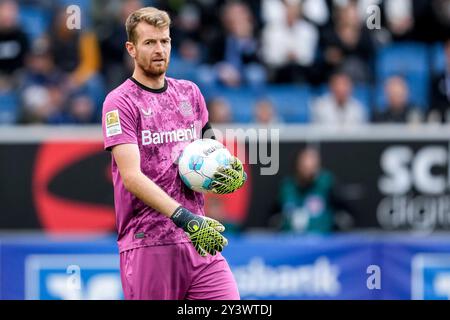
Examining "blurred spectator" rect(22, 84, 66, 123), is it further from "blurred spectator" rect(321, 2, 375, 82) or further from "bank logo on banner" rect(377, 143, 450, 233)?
"bank logo on banner" rect(377, 143, 450, 233)

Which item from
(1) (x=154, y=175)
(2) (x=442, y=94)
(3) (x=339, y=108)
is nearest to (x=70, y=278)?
(1) (x=154, y=175)

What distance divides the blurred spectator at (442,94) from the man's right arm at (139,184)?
7.92m

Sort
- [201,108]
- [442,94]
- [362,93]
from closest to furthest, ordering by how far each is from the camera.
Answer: [201,108] < [442,94] < [362,93]

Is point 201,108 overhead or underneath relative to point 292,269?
overhead

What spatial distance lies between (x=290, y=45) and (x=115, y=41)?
237cm

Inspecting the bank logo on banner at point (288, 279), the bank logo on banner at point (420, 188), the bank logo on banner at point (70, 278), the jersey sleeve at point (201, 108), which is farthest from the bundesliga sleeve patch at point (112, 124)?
the bank logo on banner at point (420, 188)

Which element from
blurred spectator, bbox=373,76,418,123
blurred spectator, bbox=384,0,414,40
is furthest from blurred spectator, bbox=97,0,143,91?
blurred spectator, bbox=384,0,414,40

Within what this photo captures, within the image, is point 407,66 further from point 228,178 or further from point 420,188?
point 228,178

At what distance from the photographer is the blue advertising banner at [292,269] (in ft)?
36.2

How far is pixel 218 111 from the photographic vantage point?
1357 centimetres

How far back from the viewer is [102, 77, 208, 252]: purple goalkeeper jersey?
6.93 meters

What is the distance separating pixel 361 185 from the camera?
44.2 feet
